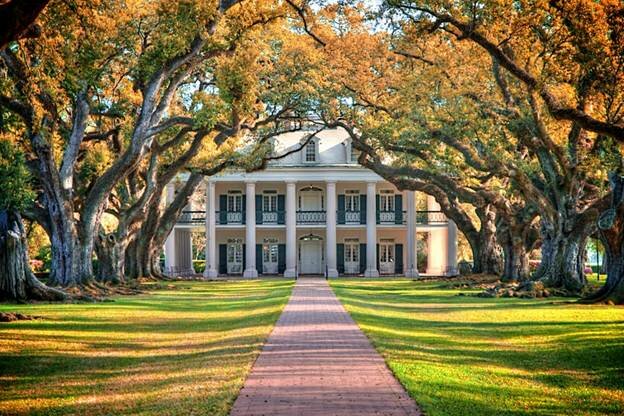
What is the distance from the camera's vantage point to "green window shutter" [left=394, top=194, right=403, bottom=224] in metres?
50.2

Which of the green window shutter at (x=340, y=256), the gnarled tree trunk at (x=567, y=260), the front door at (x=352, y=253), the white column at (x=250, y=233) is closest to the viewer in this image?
the gnarled tree trunk at (x=567, y=260)

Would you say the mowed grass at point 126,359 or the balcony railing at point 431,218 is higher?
the balcony railing at point 431,218

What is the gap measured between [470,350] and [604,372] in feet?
8.18

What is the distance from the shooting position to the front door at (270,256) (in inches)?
2013

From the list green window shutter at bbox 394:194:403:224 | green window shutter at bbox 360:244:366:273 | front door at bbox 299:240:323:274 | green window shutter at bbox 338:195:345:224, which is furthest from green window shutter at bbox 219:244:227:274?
green window shutter at bbox 394:194:403:224

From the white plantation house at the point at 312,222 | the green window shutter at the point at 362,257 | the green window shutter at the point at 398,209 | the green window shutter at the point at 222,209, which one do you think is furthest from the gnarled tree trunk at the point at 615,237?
the green window shutter at the point at 222,209

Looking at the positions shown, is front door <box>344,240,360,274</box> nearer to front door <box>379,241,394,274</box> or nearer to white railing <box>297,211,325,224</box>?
front door <box>379,241,394,274</box>

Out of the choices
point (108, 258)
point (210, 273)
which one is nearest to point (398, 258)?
point (210, 273)

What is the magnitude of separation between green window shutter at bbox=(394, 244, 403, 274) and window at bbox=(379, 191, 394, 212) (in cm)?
261

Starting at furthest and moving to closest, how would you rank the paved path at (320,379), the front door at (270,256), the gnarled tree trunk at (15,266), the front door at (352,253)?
the front door at (352,253), the front door at (270,256), the gnarled tree trunk at (15,266), the paved path at (320,379)

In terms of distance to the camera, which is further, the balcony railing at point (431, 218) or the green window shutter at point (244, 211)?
the balcony railing at point (431, 218)

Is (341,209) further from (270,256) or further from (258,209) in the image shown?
(270,256)

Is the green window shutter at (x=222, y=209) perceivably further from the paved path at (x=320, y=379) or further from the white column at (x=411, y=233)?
the paved path at (x=320, y=379)

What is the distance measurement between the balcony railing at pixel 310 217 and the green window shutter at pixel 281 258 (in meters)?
2.19
